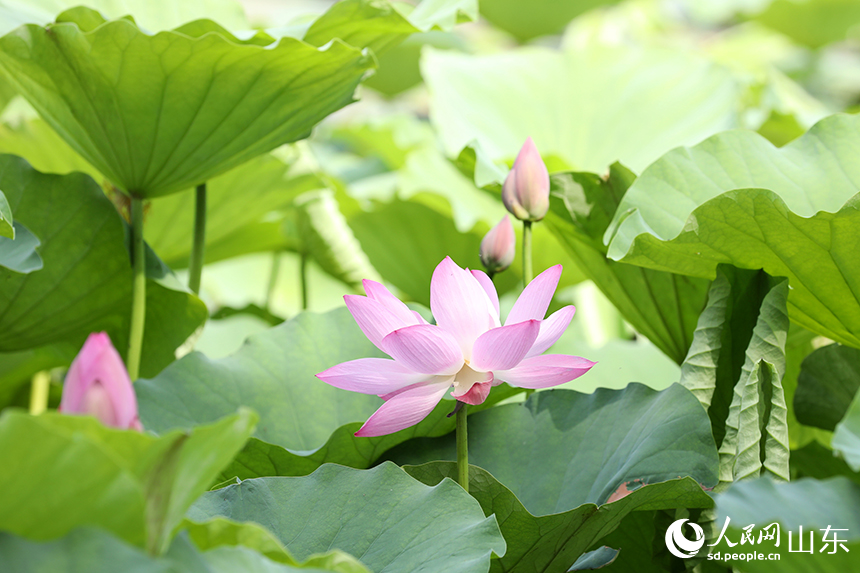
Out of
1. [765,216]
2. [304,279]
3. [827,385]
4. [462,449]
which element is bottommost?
[304,279]

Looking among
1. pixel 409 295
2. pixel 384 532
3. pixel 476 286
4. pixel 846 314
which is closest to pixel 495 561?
pixel 384 532

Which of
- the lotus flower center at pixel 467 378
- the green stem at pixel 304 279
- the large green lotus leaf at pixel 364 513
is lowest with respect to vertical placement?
the green stem at pixel 304 279

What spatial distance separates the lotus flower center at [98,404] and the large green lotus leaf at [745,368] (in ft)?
1.36

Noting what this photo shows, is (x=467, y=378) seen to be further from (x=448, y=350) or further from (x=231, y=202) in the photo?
(x=231, y=202)

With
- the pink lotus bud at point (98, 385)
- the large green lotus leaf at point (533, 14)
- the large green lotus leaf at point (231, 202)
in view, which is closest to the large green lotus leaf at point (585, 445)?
the pink lotus bud at point (98, 385)

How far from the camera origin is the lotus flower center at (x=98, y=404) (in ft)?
1.05

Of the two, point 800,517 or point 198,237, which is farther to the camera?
point 198,237

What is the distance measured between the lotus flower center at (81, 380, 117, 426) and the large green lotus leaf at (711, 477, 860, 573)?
0.29 m

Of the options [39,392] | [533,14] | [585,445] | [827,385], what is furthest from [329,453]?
[533,14]

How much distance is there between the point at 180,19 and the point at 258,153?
35 cm

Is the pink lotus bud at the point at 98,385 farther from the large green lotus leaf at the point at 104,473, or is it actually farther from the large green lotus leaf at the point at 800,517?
the large green lotus leaf at the point at 800,517

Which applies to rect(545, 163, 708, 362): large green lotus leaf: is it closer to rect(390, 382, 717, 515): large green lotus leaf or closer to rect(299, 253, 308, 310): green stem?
rect(390, 382, 717, 515): large green lotus leaf

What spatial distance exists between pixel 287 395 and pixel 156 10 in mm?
613

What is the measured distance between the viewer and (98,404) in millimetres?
320
